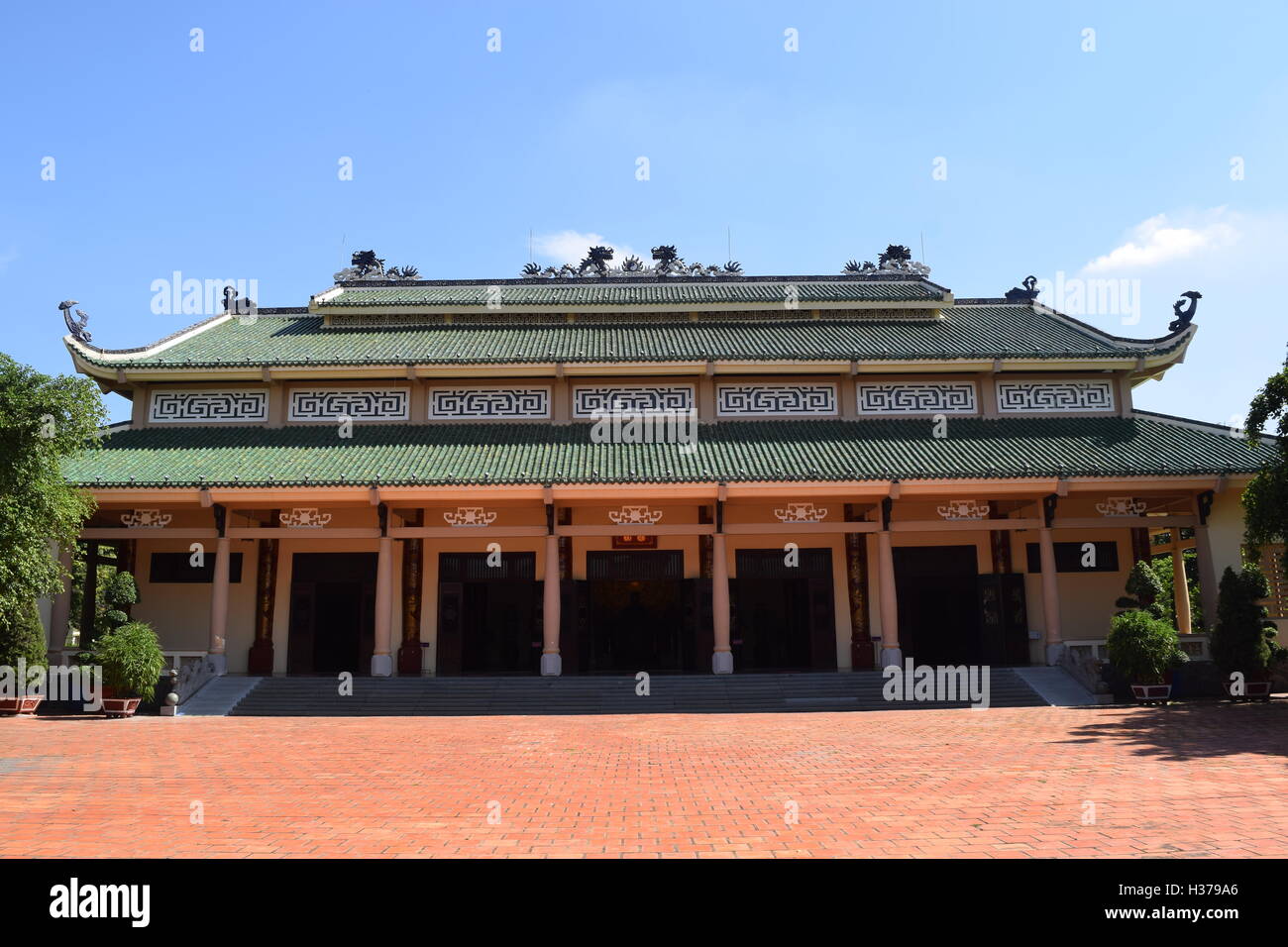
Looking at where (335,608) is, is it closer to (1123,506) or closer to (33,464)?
(33,464)

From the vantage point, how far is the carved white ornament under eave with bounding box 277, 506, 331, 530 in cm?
1920

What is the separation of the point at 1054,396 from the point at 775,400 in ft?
22.4

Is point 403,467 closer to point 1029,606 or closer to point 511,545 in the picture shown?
point 511,545

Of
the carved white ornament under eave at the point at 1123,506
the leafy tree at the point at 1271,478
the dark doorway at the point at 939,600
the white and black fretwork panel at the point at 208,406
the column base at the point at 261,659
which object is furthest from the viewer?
the white and black fretwork panel at the point at 208,406

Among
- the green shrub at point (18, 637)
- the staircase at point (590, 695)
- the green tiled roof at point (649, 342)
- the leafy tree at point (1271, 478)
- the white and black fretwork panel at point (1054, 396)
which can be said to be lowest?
the staircase at point (590, 695)

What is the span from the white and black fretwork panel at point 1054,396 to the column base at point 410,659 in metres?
14.8

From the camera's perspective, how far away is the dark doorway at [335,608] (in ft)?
64.9

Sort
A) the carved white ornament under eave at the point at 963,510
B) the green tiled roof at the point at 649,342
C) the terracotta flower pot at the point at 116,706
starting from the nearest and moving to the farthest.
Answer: the terracotta flower pot at the point at 116,706 → the carved white ornament under eave at the point at 963,510 → the green tiled roof at the point at 649,342

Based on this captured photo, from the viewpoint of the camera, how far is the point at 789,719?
46.3 feet

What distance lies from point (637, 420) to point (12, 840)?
602 inches

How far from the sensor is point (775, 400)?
68.7ft

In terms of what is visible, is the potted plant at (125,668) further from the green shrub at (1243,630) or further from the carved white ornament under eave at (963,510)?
the green shrub at (1243,630)

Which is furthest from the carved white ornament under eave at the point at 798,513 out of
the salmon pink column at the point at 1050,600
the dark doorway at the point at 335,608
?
the dark doorway at the point at 335,608

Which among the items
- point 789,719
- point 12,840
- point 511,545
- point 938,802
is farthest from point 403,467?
point 938,802
